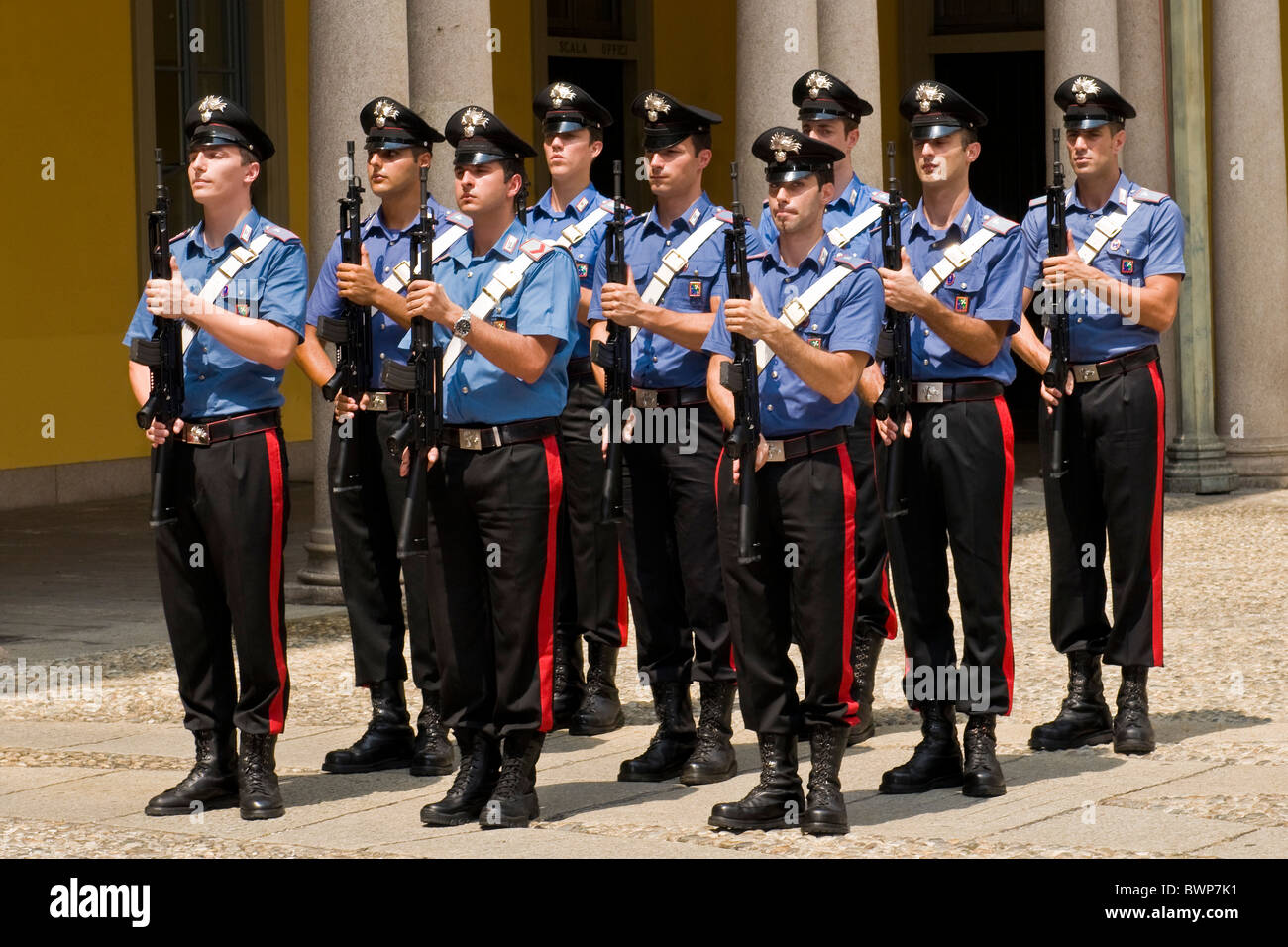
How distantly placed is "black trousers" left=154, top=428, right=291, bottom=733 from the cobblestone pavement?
37 cm

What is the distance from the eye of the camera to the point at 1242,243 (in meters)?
17.1

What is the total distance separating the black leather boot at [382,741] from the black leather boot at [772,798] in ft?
→ 4.88

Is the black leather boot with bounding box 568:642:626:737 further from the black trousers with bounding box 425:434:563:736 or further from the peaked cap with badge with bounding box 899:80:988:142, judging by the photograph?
the peaked cap with badge with bounding box 899:80:988:142

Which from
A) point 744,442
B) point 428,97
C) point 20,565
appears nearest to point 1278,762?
point 744,442

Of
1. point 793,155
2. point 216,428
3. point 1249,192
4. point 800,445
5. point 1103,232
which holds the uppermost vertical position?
point 1249,192

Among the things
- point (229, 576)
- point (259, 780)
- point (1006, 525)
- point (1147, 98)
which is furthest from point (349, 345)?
point (1147, 98)

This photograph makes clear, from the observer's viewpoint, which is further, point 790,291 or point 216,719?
point 216,719

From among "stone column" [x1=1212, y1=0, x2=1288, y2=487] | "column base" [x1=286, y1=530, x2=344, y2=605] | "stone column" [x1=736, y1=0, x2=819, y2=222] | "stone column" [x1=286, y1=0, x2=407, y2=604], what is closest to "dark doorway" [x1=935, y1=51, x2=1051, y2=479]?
"stone column" [x1=1212, y1=0, x2=1288, y2=487]

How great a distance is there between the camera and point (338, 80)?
11.6 m

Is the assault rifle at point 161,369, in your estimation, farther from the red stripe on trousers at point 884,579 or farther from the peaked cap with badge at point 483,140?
the red stripe on trousers at point 884,579

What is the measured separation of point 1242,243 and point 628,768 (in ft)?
35.7

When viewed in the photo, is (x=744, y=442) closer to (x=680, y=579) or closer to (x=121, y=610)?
(x=680, y=579)

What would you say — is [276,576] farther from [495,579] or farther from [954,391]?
[954,391]

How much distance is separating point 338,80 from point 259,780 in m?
5.42
